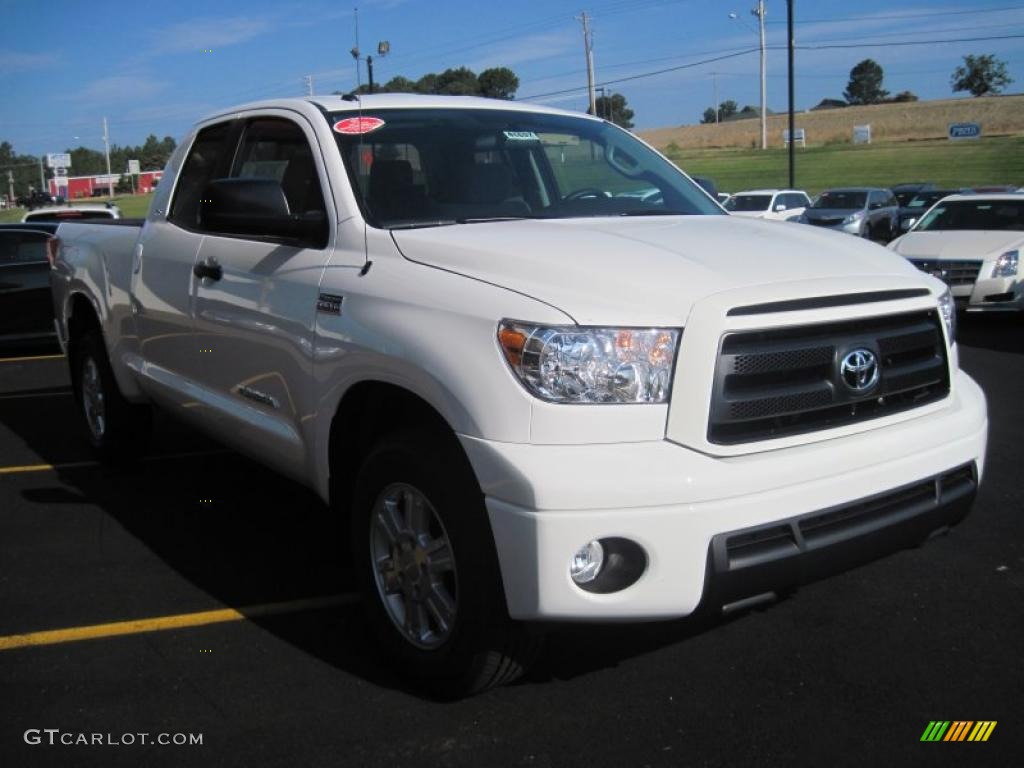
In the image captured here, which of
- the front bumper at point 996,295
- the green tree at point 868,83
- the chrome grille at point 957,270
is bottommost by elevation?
the front bumper at point 996,295

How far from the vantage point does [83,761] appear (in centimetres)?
314

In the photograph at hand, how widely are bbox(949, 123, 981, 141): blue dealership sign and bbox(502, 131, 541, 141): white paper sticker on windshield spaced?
77.1 m

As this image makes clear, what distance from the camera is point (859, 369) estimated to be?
3.21 m

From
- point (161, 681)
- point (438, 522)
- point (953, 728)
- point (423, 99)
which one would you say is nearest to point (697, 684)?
point (953, 728)

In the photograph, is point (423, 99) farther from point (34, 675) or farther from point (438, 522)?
point (34, 675)

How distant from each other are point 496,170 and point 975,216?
1156cm

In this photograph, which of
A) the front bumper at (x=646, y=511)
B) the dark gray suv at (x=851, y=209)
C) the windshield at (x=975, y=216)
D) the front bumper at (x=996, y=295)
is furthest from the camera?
the dark gray suv at (x=851, y=209)

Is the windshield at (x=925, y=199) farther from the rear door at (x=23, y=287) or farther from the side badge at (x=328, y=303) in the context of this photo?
the side badge at (x=328, y=303)

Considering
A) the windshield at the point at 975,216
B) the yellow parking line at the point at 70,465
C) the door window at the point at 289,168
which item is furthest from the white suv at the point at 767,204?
the door window at the point at 289,168

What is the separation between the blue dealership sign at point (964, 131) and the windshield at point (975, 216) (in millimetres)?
65832

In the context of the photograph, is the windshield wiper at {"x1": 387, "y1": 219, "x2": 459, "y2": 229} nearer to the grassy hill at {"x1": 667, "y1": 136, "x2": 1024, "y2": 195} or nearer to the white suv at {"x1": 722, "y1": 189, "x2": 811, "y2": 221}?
the white suv at {"x1": 722, "y1": 189, "x2": 811, "y2": 221}

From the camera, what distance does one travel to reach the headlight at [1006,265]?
12.4 m

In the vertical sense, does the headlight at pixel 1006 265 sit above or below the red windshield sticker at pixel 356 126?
below

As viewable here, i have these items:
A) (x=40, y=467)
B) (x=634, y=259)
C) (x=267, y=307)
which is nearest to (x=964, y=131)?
(x=40, y=467)
